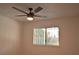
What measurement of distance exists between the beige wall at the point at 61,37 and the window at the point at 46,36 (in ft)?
0.16

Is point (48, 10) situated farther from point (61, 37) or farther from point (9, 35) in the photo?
point (9, 35)

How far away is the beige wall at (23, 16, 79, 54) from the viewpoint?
1.77 m

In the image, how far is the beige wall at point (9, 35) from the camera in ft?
5.91

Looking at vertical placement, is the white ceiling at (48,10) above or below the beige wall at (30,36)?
above

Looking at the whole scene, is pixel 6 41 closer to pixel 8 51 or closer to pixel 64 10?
pixel 8 51

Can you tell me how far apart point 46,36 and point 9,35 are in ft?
1.45

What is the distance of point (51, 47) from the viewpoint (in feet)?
5.91

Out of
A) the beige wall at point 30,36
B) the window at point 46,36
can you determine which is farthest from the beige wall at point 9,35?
the window at point 46,36

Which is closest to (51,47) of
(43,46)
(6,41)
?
(43,46)

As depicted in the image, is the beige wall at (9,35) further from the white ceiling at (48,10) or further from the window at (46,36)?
the window at (46,36)

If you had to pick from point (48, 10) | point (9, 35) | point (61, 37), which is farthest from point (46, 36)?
point (9, 35)

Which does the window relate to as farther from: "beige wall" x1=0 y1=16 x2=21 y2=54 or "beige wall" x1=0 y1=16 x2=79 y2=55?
"beige wall" x1=0 y1=16 x2=21 y2=54

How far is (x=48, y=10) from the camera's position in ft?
5.96

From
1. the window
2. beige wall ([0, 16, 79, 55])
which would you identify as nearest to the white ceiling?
beige wall ([0, 16, 79, 55])
